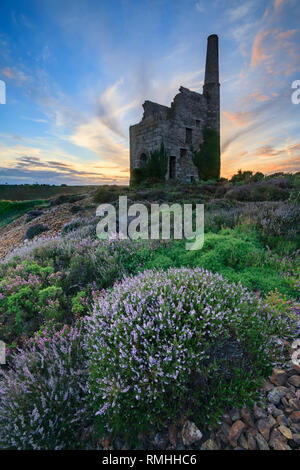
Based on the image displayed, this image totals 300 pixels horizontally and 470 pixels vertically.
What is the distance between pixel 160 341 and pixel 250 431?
92cm

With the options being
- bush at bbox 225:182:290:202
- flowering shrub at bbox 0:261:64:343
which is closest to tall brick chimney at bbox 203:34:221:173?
bush at bbox 225:182:290:202

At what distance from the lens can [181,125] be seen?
20328mm

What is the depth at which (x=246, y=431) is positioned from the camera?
1.73 metres

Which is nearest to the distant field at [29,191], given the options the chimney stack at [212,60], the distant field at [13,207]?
the distant field at [13,207]

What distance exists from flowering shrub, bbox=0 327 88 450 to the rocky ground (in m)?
0.31

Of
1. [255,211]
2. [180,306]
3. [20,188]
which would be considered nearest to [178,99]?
[255,211]

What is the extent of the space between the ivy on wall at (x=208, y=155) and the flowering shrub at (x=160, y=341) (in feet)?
69.9

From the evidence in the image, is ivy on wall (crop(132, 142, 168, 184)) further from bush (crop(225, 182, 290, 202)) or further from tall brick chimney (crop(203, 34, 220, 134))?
bush (crop(225, 182, 290, 202))

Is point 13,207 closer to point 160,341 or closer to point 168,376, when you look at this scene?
point 160,341

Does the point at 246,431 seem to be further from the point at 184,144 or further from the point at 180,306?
the point at 184,144

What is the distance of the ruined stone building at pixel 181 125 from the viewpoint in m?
19.5

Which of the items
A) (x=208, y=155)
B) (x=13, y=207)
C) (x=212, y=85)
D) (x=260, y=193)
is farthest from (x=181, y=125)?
(x=13, y=207)

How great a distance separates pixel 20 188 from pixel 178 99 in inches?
946

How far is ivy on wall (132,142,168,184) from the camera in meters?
19.5
